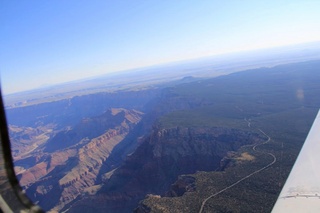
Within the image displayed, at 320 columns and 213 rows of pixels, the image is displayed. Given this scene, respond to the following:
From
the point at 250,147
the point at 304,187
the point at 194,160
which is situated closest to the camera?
the point at 304,187

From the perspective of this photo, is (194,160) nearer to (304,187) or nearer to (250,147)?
(250,147)

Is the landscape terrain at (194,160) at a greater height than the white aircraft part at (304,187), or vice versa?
the white aircraft part at (304,187)

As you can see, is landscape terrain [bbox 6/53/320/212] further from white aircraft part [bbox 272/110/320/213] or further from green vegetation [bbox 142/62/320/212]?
white aircraft part [bbox 272/110/320/213]

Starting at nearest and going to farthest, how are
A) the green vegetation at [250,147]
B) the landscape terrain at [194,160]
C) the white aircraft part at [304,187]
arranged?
the white aircraft part at [304,187] < the green vegetation at [250,147] < the landscape terrain at [194,160]

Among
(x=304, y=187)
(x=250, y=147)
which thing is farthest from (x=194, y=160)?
(x=304, y=187)

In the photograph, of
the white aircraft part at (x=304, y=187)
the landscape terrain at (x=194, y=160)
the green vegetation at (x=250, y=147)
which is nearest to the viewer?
the white aircraft part at (x=304, y=187)

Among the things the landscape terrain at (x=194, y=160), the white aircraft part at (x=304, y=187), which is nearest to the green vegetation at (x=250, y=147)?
the landscape terrain at (x=194, y=160)

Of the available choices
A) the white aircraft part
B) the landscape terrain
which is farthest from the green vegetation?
the white aircraft part

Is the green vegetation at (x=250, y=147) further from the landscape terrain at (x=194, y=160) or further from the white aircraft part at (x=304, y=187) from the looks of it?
the white aircraft part at (x=304, y=187)

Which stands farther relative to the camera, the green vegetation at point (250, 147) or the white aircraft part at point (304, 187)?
the green vegetation at point (250, 147)

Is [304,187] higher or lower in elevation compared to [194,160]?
higher
